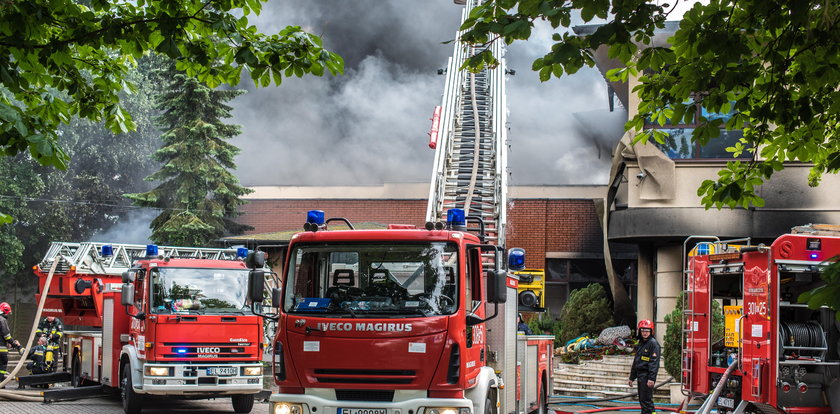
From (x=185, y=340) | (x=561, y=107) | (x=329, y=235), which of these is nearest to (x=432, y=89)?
(x=561, y=107)

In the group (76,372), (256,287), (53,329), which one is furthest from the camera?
(53,329)

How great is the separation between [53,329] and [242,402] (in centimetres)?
721

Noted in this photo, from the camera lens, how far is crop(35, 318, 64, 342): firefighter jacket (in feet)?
64.8

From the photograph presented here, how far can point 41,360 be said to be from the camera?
21516 mm

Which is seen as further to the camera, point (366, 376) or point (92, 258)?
point (92, 258)

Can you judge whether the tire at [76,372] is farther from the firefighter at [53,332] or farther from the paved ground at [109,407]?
the firefighter at [53,332]

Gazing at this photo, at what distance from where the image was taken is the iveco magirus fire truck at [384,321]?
9023 mm

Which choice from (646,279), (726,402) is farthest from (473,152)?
(726,402)

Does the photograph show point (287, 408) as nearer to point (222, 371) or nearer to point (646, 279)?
point (222, 371)

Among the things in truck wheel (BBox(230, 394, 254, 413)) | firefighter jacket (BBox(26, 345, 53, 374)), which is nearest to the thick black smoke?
firefighter jacket (BBox(26, 345, 53, 374))

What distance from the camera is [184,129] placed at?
99.2 feet

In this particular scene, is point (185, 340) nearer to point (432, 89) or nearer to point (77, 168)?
point (77, 168)

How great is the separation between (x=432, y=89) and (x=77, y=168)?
1902 centimetres

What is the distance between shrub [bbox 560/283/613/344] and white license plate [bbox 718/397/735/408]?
42.9ft
